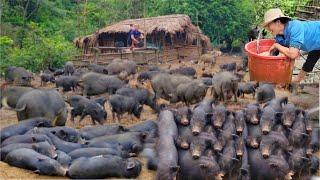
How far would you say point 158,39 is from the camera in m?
28.2

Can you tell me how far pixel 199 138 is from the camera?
6.02 meters

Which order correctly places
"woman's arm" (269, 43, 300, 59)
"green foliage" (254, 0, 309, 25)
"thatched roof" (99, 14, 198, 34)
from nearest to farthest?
"woman's arm" (269, 43, 300, 59), "green foliage" (254, 0, 309, 25), "thatched roof" (99, 14, 198, 34)

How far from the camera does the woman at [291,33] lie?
6641mm

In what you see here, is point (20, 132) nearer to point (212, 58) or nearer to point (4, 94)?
point (4, 94)

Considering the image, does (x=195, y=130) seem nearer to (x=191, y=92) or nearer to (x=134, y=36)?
(x=191, y=92)

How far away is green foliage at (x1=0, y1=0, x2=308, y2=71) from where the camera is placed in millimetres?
22672

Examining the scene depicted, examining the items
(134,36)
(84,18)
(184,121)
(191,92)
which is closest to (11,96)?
(191,92)

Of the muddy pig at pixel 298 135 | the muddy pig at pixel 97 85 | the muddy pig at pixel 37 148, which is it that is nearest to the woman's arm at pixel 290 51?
the muddy pig at pixel 298 135

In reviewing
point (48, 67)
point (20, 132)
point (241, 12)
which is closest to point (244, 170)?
Answer: point (20, 132)

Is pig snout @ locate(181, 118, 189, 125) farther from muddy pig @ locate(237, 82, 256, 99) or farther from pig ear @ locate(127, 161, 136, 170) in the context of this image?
muddy pig @ locate(237, 82, 256, 99)

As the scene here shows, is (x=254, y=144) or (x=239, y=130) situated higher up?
(x=239, y=130)

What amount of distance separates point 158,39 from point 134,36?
2.61m

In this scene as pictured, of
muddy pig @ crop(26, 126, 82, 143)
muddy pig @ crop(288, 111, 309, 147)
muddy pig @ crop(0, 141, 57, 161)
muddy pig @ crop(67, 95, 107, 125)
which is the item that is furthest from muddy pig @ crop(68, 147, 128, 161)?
muddy pig @ crop(67, 95, 107, 125)

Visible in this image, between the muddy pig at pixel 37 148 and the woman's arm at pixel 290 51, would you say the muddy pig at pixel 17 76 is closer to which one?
the muddy pig at pixel 37 148
